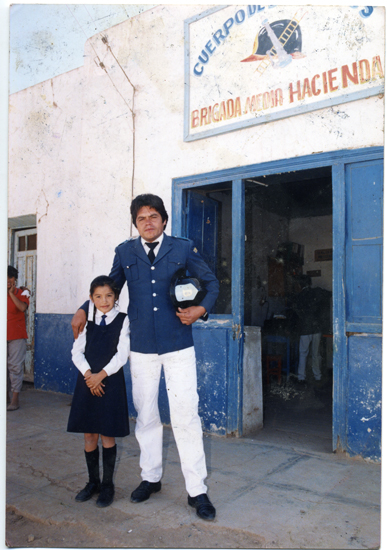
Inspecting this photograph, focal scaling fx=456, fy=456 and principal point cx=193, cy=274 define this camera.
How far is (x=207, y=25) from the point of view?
14.6 feet

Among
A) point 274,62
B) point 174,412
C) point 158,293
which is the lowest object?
point 174,412

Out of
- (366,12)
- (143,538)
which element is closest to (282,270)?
(366,12)

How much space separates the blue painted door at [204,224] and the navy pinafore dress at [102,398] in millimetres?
2079

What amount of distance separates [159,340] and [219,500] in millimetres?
1088

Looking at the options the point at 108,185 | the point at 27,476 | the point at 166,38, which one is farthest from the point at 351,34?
the point at 27,476

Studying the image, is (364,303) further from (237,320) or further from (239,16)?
(239,16)

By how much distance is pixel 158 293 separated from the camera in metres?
2.86

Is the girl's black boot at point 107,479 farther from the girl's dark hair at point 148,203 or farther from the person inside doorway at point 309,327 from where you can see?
the person inside doorway at point 309,327

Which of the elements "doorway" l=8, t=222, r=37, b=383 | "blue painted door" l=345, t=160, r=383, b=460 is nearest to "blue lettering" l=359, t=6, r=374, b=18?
"blue painted door" l=345, t=160, r=383, b=460

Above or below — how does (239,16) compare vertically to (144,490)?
above

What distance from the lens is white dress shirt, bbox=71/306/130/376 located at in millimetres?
2818

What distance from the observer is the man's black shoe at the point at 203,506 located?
2582 millimetres

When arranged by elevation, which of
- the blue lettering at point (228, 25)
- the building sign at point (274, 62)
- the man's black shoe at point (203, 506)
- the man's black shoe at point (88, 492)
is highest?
the blue lettering at point (228, 25)

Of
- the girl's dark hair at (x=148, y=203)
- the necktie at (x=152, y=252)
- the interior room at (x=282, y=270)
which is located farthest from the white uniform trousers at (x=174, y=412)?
the interior room at (x=282, y=270)
